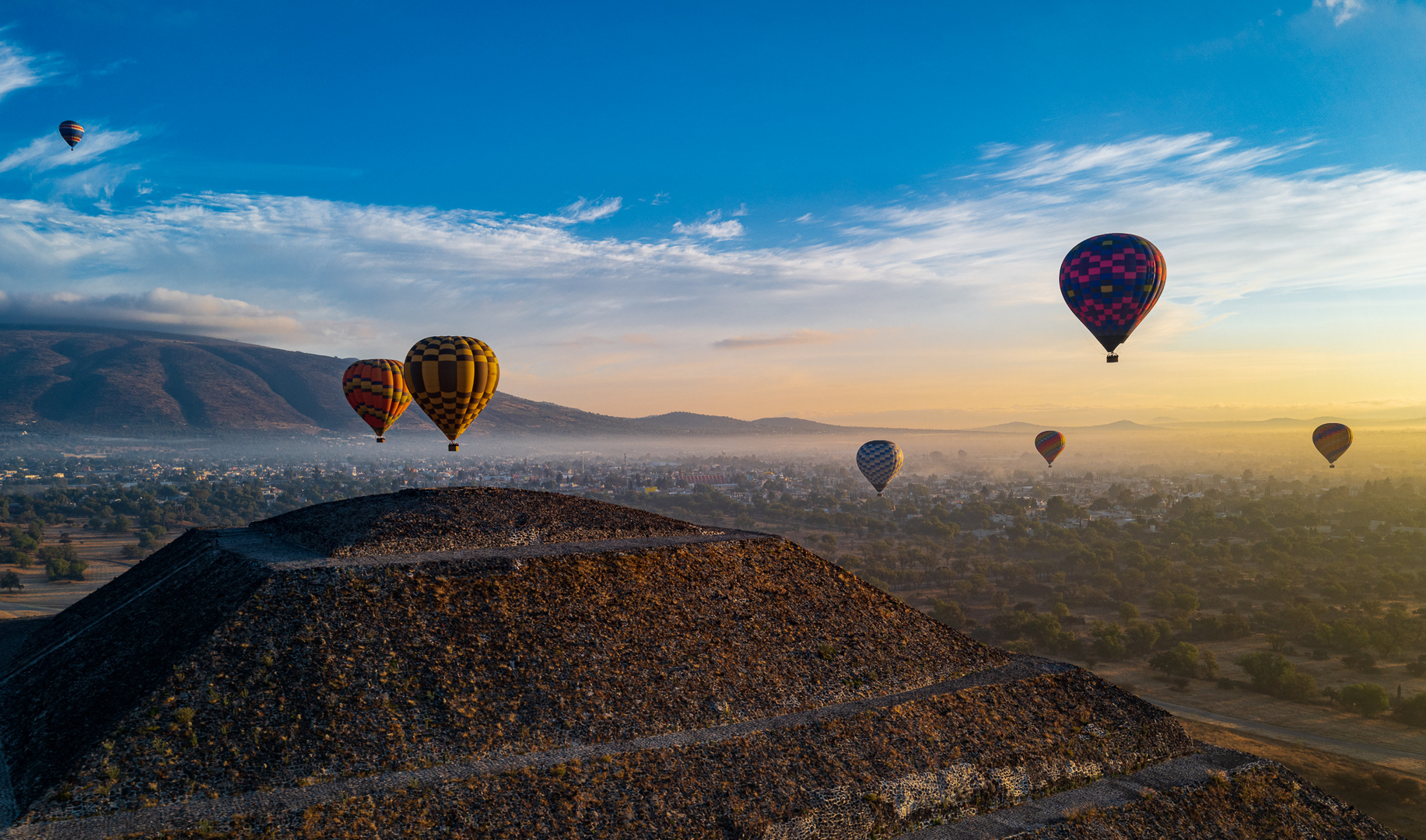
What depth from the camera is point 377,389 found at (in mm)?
38344

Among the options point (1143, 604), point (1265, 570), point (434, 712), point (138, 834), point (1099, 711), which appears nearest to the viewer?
point (138, 834)

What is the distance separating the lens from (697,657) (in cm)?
1830

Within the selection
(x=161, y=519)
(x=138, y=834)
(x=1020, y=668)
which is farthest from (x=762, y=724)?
(x=161, y=519)

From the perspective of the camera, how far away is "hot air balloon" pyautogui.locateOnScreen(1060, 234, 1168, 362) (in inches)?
1355

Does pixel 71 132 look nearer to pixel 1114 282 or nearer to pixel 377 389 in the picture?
pixel 377 389

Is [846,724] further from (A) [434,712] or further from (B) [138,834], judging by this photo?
(B) [138,834]

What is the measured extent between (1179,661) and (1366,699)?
30.2 ft

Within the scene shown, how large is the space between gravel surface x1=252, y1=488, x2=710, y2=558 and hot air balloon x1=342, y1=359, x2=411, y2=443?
12.0 m

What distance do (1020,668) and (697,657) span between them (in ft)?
32.2

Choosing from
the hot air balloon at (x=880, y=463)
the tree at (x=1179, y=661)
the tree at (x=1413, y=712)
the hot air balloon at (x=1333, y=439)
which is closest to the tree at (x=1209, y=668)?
the tree at (x=1179, y=661)

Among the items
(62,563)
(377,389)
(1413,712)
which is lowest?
(62,563)

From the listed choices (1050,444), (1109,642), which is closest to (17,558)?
(1109,642)

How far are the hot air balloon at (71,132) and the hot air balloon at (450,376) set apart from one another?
48571mm

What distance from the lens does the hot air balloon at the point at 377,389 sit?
3834cm
